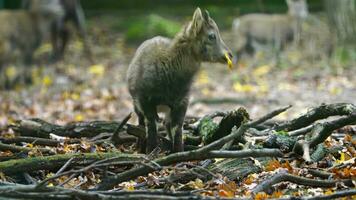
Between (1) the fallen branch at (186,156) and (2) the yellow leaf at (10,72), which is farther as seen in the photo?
(2) the yellow leaf at (10,72)

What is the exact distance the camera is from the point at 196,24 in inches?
268

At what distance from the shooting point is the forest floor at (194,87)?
13.8 metres

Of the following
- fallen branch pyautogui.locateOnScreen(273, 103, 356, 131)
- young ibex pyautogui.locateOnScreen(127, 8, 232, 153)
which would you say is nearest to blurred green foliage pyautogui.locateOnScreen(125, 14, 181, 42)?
young ibex pyautogui.locateOnScreen(127, 8, 232, 153)

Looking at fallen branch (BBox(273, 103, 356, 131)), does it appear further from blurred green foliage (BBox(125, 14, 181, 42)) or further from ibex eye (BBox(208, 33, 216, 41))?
blurred green foliage (BBox(125, 14, 181, 42))

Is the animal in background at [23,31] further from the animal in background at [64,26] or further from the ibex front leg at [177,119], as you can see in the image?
the ibex front leg at [177,119]

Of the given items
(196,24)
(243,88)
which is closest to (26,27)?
(243,88)

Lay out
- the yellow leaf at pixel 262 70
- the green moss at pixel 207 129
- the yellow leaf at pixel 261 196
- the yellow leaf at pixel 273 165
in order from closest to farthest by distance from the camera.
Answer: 1. the yellow leaf at pixel 261 196
2. the yellow leaf at pixel 273 165
3. the green moss at pixel 207 129
4. the yellow leaf at pixel 262 70

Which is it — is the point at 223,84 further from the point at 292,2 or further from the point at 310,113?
the point at 310,113

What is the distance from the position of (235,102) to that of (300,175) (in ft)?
27.7

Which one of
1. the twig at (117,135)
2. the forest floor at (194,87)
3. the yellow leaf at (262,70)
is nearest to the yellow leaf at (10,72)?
the forest floor at (194,87)

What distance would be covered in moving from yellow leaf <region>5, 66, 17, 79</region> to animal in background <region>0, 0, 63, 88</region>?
96mm

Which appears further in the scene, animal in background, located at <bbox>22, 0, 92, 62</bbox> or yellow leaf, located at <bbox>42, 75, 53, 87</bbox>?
animal in background, located at <bbox>22, 0, 92, 62</bbox>

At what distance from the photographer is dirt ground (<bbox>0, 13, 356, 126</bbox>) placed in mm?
13930

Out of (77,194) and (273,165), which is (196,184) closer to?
(273,165)
